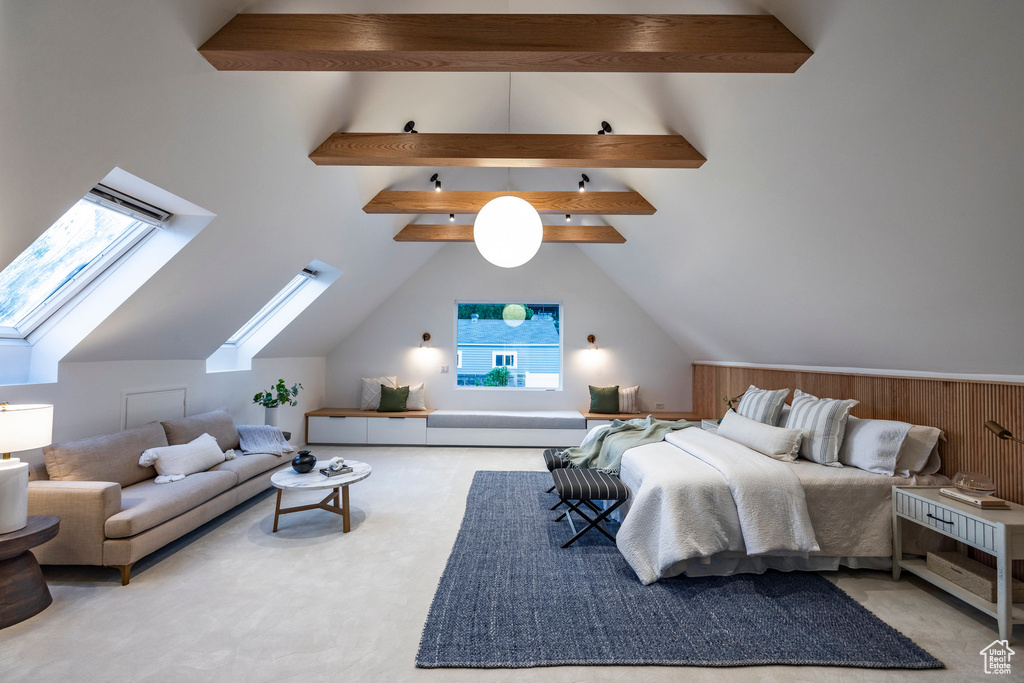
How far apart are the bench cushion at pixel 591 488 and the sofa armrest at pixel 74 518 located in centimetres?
258

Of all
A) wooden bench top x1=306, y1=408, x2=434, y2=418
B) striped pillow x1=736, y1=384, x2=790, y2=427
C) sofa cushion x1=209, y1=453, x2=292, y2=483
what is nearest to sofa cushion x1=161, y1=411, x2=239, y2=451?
sofa cushion x1=209, y1=453, x2=292, y2=483

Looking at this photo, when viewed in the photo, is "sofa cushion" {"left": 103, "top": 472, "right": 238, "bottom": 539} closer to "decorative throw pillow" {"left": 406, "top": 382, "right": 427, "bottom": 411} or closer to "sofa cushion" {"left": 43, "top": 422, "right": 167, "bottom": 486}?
"sofa cushion" {"left": 43, "top": 422, "right": 167, "bottom": 486}

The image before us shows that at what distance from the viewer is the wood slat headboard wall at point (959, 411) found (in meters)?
2.72

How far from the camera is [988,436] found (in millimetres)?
2861

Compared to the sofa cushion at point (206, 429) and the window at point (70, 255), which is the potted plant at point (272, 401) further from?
the window at point (70, 255)

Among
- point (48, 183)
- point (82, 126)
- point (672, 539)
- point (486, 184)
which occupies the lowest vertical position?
point (672, 539)

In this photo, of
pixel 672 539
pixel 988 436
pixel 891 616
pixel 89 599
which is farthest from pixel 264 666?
pixel 988 436

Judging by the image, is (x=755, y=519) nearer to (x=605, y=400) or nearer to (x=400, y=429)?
(x=605, y=400)

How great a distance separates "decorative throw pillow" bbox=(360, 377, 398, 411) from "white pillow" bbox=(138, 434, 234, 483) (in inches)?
122

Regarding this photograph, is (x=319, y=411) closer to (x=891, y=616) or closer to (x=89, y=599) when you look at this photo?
(x=89, y=599)

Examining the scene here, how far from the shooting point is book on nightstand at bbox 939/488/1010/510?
2.45 meters

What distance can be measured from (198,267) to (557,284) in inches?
188

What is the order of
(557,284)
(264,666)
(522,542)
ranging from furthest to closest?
(557,284), (522,542), (264,666)

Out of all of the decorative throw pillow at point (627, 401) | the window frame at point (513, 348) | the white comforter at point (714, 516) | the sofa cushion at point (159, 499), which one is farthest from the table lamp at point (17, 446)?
the decorative throw pillow at point (627, 401)
